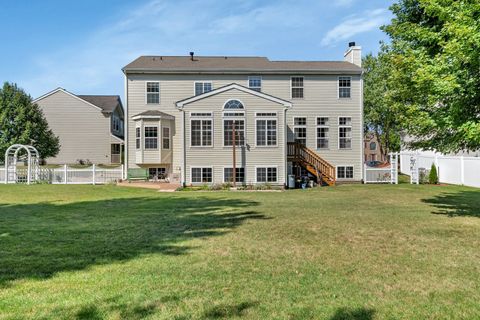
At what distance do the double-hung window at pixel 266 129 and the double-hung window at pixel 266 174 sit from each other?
1.42 meters

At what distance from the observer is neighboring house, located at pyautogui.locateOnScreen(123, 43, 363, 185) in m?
19.5

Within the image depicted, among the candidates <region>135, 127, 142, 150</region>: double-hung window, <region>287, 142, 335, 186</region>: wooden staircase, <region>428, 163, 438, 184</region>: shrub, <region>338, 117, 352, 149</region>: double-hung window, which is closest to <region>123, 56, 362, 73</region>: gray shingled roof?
<region>338, 117, 352, 149</region>: double-hung window

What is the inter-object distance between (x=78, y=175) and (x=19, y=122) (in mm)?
11774

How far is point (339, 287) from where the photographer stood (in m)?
4.22

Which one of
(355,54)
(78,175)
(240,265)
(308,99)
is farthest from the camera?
(355,54)

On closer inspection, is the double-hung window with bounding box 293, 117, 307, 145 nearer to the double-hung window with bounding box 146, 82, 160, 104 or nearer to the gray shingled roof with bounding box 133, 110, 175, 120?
the gray shingled roof with bounding box 133, 110, 175, 120

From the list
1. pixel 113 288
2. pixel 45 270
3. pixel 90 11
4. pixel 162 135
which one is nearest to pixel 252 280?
pixel 113 288

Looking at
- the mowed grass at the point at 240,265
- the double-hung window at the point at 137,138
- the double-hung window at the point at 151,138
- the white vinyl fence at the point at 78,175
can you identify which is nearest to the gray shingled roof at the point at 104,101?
the white vinyl fence at the point at 78,175

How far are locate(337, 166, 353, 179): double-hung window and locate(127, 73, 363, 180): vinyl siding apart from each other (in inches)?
12.3

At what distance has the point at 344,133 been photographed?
22.7 meters

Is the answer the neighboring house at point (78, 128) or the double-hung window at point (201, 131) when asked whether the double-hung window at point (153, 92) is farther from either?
the neighboring house at point (78, 128)

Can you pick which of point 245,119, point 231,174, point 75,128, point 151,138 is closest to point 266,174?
point 231,174

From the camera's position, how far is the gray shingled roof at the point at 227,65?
72.5 feet

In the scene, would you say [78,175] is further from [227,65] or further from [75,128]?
[75,128]
